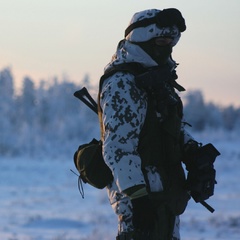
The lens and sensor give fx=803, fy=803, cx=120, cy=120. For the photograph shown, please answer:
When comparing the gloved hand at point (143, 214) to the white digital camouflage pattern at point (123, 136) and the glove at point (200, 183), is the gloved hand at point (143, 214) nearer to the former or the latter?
the white digital camouflage pattern at point (123, 136)

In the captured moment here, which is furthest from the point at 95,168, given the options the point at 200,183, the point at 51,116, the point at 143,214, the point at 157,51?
the point at 51,116

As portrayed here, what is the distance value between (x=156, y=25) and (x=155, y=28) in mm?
16

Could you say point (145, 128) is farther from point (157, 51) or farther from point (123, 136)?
point (157, 51)

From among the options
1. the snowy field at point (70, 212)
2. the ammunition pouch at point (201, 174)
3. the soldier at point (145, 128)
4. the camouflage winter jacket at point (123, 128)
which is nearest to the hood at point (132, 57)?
the soldier at point (145, 128)

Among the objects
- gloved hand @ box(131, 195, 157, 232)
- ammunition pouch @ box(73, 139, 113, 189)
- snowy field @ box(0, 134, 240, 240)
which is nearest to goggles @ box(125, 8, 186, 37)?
ammunition pouch @ box(73, 139, 113, 189)

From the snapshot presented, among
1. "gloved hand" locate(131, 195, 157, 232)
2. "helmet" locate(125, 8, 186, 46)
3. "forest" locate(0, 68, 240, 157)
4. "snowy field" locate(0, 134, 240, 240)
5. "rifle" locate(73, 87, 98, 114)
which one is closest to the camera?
"gloved hand" locate(131, 195, 157, 232)

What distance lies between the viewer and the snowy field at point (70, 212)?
969cm

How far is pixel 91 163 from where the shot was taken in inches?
156

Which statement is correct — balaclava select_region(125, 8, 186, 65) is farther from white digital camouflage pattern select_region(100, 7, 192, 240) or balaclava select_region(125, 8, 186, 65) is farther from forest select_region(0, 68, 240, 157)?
forest select_region(0, 68, 240, 157)

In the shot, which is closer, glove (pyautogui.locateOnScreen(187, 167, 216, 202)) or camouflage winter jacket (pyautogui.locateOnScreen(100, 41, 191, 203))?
camouflage winter jacket (pyautogui.locateOnScreen(100, 41, 191, 203))

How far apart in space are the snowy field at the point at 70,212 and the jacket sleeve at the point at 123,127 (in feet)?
13.3

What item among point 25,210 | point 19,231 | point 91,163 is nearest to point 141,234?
point 91,163

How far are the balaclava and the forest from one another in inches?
1467

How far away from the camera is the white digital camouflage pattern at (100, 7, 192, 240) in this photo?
147 inches
